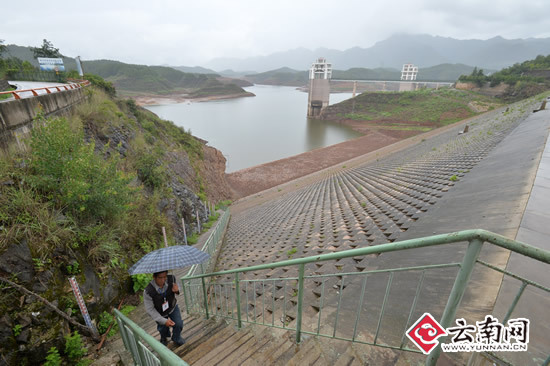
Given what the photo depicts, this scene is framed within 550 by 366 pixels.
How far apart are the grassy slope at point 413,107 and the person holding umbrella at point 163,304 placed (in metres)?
53.0

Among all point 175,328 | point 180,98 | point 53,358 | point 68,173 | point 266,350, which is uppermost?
point 68,173

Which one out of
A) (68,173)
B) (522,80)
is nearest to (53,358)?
(68,173)

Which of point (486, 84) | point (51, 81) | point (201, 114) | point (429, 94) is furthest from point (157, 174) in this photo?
point (486, 84)

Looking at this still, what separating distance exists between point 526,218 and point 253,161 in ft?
95.5

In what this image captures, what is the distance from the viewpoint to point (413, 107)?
177ft

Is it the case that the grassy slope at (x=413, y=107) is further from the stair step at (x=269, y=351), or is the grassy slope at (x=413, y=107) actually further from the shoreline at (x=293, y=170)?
the stair step at (x=269, y=351)

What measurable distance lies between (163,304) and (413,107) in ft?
206

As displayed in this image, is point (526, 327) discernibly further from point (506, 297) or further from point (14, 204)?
point (14, 204)

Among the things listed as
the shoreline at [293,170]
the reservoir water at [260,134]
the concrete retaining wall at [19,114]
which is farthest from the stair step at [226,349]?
the reservoir water at [260,134]

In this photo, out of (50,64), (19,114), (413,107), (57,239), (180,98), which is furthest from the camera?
(180,98)

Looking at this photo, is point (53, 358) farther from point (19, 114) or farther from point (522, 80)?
point (522, 80)

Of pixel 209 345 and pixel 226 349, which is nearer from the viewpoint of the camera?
pixel 226 349

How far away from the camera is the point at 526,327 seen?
1.41 meters

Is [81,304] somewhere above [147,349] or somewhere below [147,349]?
below
